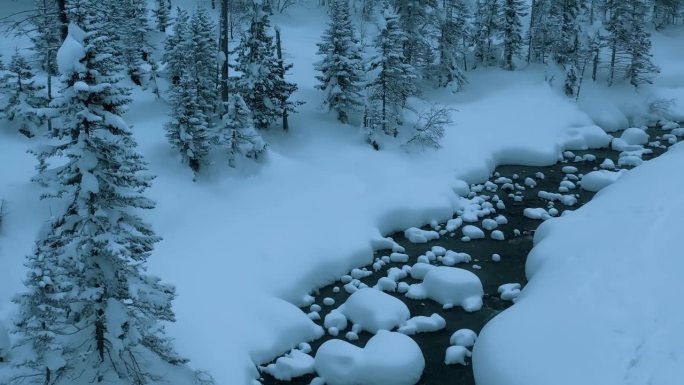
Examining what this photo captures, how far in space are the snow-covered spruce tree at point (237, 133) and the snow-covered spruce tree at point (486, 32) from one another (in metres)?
25.6

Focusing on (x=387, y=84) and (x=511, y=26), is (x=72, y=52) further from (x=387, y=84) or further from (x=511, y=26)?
(x=511, y=26)

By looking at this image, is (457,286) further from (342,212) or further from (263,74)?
(263,74)

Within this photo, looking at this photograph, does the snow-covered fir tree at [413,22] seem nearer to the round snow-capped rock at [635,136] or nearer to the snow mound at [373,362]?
the round snow-capped rock at [635,136]

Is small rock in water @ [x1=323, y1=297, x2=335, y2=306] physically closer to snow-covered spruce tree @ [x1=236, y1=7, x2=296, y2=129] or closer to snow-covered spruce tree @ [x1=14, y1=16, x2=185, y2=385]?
snow-covered spruce tree @ [x1=14, y1=16, x2=185, y2=385]

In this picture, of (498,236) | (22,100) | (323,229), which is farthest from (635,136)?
(22,100)

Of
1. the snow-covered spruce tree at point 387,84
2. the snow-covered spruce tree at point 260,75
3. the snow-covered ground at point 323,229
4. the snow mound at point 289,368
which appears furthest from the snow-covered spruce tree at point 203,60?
the snow mound at point 289,368

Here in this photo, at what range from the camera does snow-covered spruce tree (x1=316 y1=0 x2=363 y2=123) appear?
27.5 meters

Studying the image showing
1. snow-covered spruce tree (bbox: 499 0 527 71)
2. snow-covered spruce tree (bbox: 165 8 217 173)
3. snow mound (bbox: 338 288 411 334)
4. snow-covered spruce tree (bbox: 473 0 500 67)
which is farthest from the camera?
snow-covered spruce tree (bbox: 473 0 500 67)

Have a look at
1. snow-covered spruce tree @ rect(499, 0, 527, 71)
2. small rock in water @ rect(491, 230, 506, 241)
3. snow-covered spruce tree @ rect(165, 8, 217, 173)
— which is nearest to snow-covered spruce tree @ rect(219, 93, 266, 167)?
snow-covered spruce tree @ rect(165, 8, 217, 173)

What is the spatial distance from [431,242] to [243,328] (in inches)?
365

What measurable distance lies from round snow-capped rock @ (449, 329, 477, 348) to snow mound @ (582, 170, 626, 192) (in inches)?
570

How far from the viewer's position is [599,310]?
13281 mm

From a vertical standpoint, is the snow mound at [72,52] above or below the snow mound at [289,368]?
above

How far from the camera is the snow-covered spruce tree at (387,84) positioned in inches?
1075
